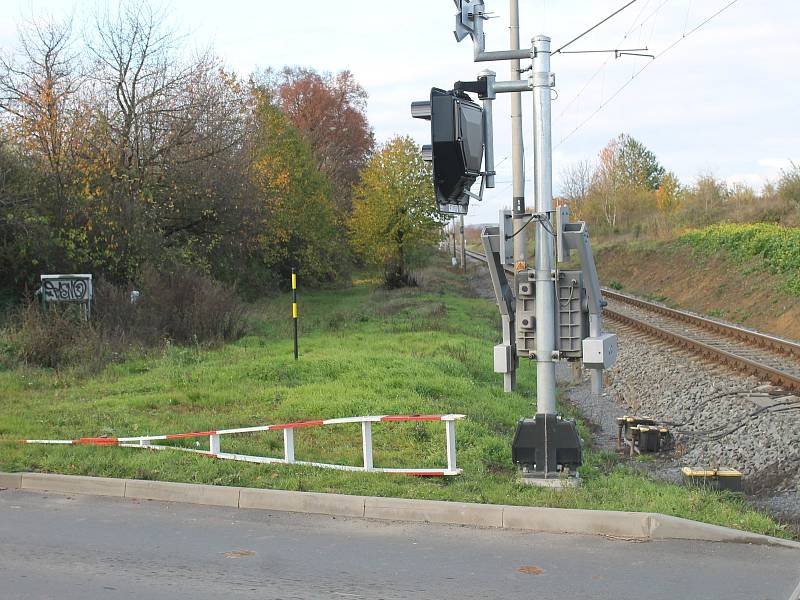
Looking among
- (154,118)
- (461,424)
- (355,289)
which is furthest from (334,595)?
(355,289)

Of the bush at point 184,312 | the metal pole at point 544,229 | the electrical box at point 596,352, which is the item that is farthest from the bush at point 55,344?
the electrical box at point 596,352

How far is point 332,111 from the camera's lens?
7869cm

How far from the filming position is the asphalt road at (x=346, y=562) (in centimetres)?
591

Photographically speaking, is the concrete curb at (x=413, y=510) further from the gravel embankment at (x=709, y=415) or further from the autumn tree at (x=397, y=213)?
the autumn tree at (x=397, y=213)

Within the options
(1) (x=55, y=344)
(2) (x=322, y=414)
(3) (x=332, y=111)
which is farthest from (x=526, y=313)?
(3) (x=332, y=111)

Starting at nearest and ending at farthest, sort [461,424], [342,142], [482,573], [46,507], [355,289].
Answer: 1. [482,573]
2. [46,507]
3. [461,424]
4. [355,289]
5. [342,142]

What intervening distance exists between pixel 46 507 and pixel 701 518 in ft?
18.9

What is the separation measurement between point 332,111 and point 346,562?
74.5 meters

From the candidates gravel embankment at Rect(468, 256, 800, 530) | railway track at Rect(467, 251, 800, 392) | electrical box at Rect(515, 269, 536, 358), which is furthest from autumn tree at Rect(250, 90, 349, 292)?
electrical box at Rect(515, 269, 536, 358)

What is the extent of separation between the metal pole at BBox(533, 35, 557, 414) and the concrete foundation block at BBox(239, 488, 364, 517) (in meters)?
2.03

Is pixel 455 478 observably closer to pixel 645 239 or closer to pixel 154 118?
pixel 154 118

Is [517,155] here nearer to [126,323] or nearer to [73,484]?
[73,484]

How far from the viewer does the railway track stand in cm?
1683

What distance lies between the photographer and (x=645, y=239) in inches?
→ 2058
